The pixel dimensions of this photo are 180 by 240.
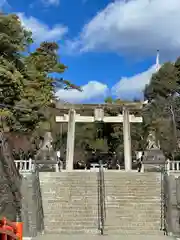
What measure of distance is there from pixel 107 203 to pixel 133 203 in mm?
1032

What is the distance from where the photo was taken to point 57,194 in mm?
15727

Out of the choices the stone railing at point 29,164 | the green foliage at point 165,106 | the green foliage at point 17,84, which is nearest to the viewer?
the stone railing at point 29,164

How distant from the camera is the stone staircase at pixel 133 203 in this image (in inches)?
542

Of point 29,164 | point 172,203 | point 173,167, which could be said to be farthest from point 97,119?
point 172,203

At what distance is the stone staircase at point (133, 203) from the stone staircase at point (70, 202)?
0.64 meters

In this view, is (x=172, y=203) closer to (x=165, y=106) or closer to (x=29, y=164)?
(x=29, y=164)

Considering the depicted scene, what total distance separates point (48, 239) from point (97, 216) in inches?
104

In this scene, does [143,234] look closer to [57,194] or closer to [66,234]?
[66,234]

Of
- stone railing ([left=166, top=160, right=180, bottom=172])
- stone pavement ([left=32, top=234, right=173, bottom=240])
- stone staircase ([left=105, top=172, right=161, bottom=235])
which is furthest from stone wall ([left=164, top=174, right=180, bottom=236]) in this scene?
stone railing ([left=166, top=160, right=180, bottom=172])

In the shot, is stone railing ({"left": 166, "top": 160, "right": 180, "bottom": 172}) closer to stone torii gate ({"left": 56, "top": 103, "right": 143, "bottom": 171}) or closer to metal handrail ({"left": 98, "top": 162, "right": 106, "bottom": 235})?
metal handrail ({"left": 98, "top": 162, "right": 106, "bottom": 235})

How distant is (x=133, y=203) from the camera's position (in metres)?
15.1

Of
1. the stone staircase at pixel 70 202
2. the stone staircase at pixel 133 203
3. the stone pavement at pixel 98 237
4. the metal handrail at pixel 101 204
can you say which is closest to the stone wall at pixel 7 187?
the stone pavement at pixel 98 237

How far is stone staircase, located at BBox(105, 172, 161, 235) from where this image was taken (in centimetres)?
1377

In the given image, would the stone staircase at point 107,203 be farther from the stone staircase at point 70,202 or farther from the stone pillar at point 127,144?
the stone pillar at point 127,144
